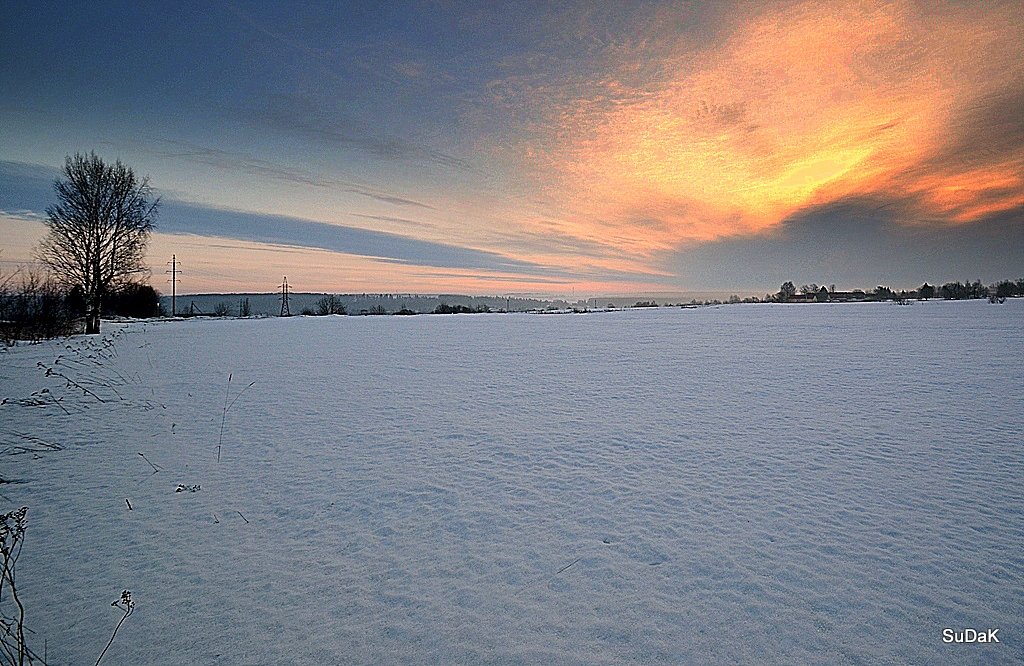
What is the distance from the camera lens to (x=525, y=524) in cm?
443

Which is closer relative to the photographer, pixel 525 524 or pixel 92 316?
pixel 525 524

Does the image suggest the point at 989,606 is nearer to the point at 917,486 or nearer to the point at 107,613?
the point at 917,486

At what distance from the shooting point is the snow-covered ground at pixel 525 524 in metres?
2.99

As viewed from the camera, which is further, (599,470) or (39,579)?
(599,470)

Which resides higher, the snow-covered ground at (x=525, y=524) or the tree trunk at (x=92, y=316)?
the tree trunk at (x=92, y=316)

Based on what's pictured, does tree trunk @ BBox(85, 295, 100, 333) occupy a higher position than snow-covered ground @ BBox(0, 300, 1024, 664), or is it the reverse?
tree trunk @ BBox(85, 295, 100, 333)

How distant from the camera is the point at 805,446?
641cm

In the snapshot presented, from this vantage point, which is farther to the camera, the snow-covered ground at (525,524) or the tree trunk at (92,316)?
the tree trunk at (92,316)

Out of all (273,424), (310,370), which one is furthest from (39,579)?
(310,370)

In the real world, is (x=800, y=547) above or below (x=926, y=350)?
below

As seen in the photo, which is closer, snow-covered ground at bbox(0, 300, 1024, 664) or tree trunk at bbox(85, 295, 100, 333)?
snow-covered ground at bbox(0, 300, 1024, 664)

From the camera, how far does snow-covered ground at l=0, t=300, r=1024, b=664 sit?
299 cm

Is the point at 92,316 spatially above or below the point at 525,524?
above

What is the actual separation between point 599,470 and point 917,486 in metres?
3.34
